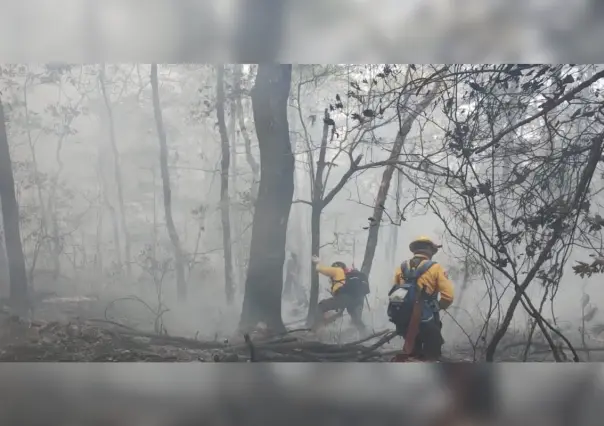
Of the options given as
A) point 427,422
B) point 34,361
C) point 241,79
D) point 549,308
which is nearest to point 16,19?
point 241,79

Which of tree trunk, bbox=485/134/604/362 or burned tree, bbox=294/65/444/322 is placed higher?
burned tree, bbox=294/65/444/322

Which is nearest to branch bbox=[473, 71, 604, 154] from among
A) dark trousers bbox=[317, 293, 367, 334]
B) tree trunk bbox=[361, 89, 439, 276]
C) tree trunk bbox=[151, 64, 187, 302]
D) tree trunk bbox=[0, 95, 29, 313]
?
tree trunk bbox=[361, 89, 439, 276]

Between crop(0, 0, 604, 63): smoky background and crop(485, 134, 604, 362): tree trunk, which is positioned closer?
crop(0, 0, 604, 63): smoky background

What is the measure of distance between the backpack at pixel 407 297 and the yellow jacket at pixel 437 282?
11mm

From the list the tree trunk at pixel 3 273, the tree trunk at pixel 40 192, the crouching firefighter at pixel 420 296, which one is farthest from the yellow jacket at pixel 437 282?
the tree trunk at pixel 3 273

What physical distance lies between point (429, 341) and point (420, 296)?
0.16 m

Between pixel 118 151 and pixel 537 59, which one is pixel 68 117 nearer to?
pixel 118 151

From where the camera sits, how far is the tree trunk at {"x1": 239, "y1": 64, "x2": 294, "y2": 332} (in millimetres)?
1702

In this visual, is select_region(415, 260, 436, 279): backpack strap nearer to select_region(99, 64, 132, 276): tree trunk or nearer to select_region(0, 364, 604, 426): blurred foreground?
select_region(0, 364, 604, 426): blurred foreground

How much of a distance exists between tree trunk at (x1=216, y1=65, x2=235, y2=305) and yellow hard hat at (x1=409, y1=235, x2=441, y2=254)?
61 cm

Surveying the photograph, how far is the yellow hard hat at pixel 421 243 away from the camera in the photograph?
1.75 metres

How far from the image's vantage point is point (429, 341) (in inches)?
70.2

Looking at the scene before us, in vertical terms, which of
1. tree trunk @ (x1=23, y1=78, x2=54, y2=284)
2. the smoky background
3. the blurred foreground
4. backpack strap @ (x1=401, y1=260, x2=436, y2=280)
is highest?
the smoky background

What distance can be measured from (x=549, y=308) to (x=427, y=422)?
572 mm
